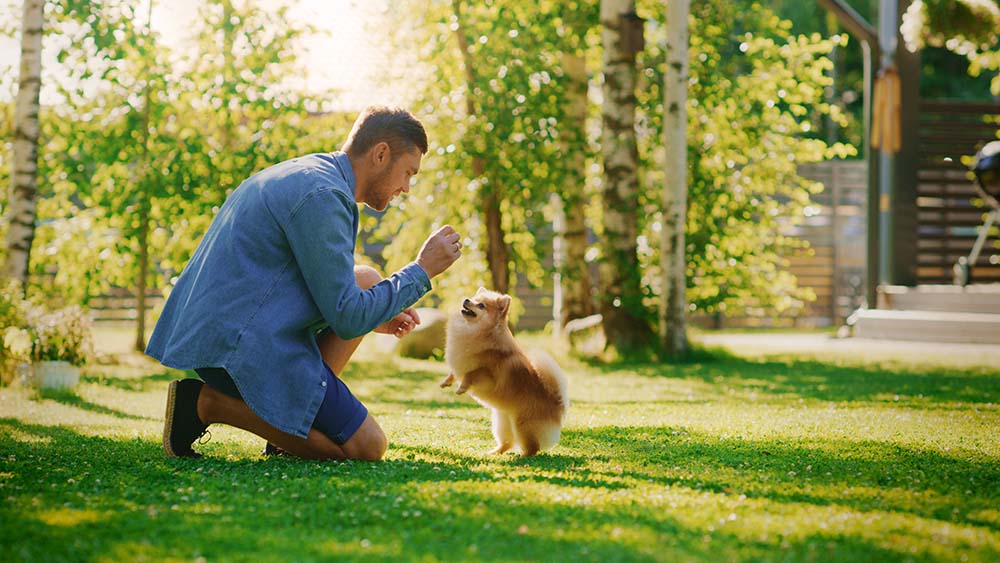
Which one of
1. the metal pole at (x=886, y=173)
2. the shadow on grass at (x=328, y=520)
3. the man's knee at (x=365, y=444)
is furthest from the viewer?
the metal pole at (x=886, y=173)

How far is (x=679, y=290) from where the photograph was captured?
10.1 meters

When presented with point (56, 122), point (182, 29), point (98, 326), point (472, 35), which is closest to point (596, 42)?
point (472, 35)

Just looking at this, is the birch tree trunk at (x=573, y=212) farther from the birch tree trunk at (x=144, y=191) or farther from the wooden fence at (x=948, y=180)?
the wooden fence at (x=948, y=180)

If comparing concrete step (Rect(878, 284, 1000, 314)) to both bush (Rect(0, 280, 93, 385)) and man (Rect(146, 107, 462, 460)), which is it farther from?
bush (Rect(0, 280, 93, 385))

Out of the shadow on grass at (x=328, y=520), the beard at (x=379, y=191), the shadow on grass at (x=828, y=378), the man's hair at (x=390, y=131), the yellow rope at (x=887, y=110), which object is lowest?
the shadow on grass at (x=828, y=378)

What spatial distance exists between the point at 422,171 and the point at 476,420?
6298 mm

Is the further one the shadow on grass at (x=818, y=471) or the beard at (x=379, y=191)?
the beard at (x=379, y=191)

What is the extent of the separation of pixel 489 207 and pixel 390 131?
7595 millimetres

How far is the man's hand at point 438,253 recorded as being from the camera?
4031 millimetres

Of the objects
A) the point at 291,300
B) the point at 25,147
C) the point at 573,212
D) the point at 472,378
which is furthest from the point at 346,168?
the point at 573,212

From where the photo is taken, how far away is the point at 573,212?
38.4 feet

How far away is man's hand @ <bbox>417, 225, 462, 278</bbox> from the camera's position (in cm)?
403

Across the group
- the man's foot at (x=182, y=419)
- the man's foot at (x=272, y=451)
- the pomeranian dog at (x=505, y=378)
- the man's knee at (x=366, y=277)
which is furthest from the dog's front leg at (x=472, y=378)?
the man's foot at (x=182, y=419)

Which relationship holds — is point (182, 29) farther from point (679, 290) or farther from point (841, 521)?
point (841, 521)
